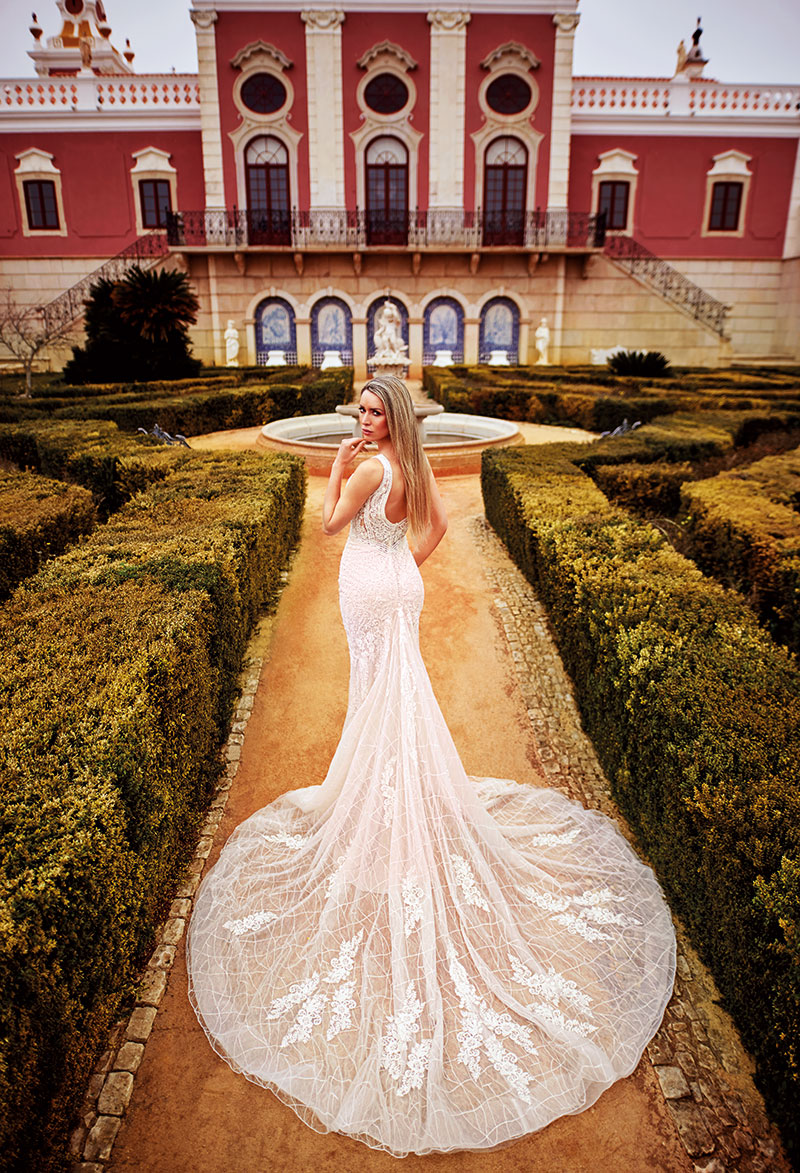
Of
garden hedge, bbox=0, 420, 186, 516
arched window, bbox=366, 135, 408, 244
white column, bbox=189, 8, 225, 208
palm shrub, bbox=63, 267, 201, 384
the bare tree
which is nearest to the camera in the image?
garden hedge, bbox=0, 420, 186, 516

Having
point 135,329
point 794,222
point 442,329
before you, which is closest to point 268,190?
point 442,329

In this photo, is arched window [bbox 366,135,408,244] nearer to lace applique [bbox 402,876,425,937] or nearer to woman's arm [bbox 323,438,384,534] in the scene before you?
woman's arm [bbox 323,438,384,534]

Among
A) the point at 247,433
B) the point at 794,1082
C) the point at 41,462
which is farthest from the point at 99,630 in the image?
the point at 247,433

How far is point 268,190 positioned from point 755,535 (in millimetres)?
21911

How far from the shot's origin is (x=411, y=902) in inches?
109

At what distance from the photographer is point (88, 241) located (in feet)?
76.5

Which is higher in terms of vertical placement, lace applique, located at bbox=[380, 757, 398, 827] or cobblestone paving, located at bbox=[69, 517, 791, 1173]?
lace applique, located at bbox=[380, 757, 398, 827]

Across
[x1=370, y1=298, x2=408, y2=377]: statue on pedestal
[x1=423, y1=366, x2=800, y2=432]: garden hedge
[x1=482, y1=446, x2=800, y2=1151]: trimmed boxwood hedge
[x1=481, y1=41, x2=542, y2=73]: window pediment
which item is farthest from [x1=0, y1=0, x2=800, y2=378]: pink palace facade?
[x1=482, y1=446, x2=800, y2=1151]: trimmed boxwood hedge

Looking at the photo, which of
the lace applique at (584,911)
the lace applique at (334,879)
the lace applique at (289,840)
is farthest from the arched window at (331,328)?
the lace applique at (584,911)

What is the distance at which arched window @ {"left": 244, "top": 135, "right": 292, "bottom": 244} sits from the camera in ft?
71.4

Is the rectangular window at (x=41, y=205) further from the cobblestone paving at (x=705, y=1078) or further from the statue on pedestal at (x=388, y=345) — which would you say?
the cobblestone paving at (x=705, y=1078)

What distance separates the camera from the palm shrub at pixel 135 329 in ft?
47.3

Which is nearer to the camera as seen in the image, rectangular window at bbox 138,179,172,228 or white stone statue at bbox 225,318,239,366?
white stone statue at bbox 225,318,239,366

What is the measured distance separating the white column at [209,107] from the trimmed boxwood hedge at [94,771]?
69.4ft
